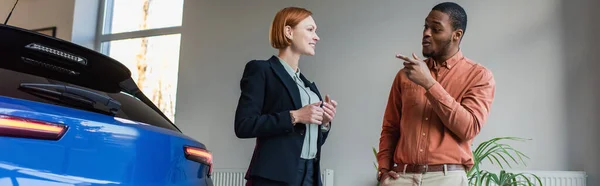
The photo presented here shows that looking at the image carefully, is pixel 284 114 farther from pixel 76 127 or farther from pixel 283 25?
pixel 76 127

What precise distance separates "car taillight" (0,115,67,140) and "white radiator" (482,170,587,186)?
2837 millimetres

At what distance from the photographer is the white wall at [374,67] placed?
129 inches

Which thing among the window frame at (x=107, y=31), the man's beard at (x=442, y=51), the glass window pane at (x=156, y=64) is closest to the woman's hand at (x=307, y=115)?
the man's beard at (x=442, y=51)

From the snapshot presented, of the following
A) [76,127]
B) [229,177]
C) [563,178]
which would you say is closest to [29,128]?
[76,127]

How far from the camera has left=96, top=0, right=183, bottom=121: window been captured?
201 inches

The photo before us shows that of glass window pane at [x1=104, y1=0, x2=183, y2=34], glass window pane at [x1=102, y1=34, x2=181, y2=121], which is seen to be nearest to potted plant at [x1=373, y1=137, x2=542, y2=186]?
glass window pane at [x1=102, y1=34, x2=181, y2=121]

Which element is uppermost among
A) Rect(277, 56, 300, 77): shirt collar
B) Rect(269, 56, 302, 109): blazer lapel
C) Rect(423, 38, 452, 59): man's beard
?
Rect(423, 38, 452, 59): man's beard

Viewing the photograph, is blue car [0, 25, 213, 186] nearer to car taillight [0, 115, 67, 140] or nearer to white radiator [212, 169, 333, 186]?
car taillight [0, 115, 67, 140]

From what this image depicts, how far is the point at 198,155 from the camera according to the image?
1373 mm

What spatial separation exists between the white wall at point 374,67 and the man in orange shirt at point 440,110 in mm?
2057

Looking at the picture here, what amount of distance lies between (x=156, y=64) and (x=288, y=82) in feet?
12.9

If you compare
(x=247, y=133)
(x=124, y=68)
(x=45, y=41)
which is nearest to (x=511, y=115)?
(x=247, y=133)

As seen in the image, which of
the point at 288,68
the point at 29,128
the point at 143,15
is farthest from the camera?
the point at 143,15

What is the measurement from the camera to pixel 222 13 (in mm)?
4734
